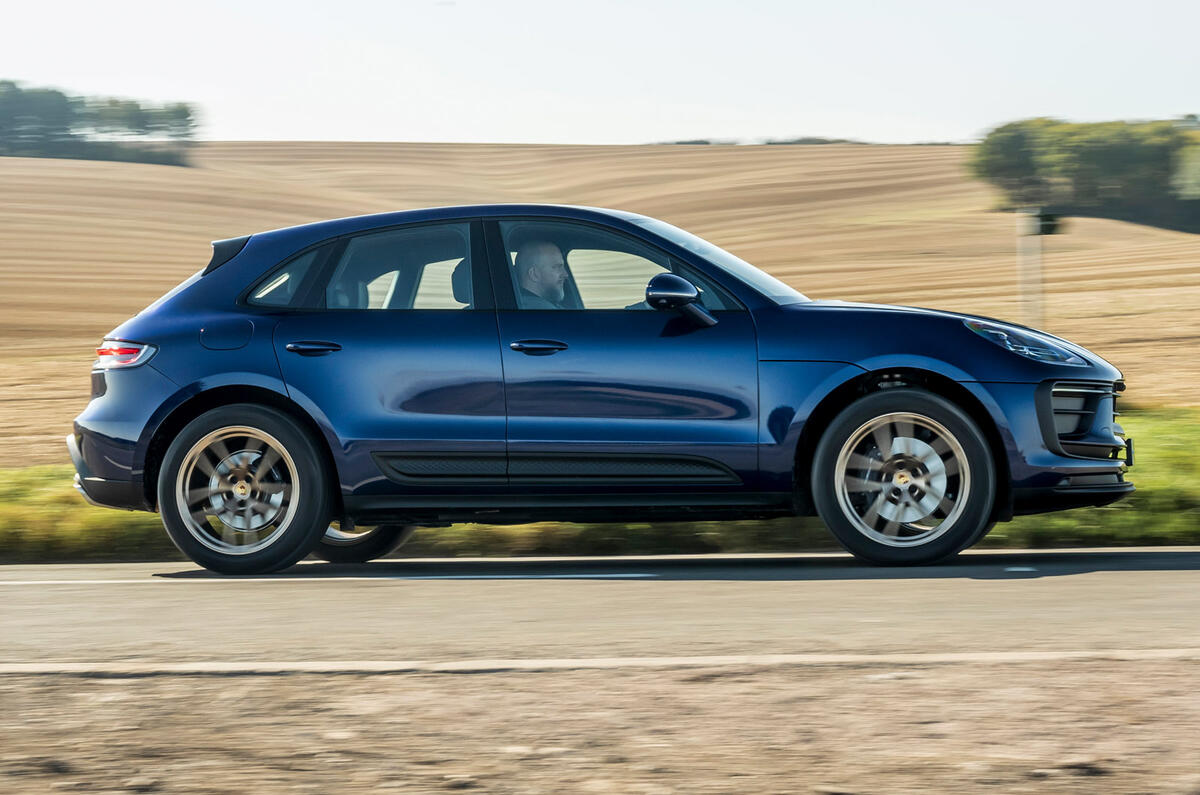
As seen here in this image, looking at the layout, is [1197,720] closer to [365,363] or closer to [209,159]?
[365,363]

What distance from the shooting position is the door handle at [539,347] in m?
6.93

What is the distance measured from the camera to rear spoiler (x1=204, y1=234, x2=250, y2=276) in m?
7.47

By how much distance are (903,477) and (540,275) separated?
1.80 meters

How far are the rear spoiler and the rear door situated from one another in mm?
522

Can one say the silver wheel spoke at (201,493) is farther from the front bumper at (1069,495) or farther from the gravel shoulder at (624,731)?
the front bumper at (1069,495)

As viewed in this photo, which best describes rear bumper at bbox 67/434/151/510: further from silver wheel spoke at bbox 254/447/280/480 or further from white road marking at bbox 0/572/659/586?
silver wheel spoke at bbox 254/447/280/480

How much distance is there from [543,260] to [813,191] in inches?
1654

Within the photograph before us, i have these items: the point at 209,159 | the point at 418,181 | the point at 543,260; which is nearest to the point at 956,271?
the point at 418,181

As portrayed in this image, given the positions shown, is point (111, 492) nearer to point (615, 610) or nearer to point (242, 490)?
point (242, 490)

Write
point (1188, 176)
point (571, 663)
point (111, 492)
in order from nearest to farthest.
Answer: point (571, 663)
point (111, 492)
point (1188, 176)

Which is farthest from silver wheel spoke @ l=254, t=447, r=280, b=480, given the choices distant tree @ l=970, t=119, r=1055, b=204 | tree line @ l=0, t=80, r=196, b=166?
tree line @ l=0, t=80, r=196, b=166

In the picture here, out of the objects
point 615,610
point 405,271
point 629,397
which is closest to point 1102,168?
point 405,271

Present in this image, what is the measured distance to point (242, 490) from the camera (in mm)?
7152

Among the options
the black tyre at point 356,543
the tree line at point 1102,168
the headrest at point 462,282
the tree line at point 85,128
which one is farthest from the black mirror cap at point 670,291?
the tree line at point 85,128
